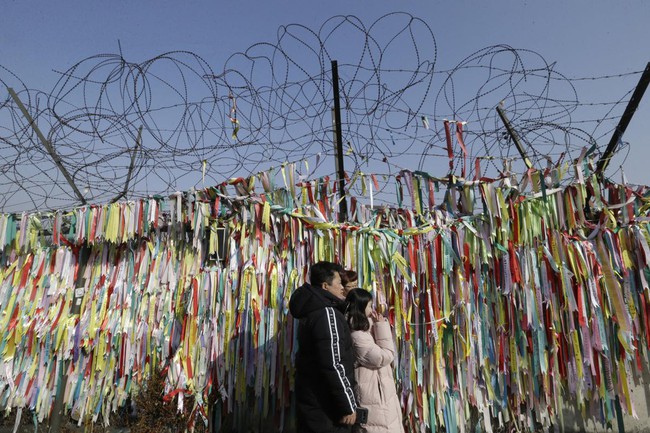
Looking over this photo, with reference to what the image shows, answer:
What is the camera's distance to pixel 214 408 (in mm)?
3504

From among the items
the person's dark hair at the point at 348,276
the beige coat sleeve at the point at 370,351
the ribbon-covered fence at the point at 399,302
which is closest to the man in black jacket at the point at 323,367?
the beige coat sleeve at the point at 370,351

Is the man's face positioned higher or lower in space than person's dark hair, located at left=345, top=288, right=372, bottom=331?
higher

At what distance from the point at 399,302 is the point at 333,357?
3.84ft

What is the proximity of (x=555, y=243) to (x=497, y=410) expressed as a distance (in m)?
1.23

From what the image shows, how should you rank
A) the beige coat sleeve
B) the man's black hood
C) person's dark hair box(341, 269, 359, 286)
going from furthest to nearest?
person's dark hair box(341, 269, 359, 286)
the beige coat sleeve
the man's black hood

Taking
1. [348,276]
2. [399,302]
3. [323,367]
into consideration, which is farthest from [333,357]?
[399,302]

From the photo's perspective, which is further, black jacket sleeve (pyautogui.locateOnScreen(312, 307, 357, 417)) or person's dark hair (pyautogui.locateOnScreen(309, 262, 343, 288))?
person's dark hair (pyautogui.locateOnScreen(309, 262, 343, 288))

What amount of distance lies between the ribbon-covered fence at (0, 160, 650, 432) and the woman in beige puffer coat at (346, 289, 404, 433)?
2.20 feet

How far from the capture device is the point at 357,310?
2787 millimetres

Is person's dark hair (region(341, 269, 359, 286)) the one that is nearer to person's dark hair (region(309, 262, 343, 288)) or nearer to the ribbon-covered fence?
the ribbon-covered fence

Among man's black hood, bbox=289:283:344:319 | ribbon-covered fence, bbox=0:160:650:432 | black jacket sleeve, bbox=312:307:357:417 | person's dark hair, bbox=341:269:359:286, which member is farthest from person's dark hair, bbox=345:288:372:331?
ribbon-covered fence, bbox=0:160:650:432

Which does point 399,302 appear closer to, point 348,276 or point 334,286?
point 348,276

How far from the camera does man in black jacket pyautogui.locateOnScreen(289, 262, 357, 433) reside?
2381mm

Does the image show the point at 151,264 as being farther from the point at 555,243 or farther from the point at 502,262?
the point at 555,243
